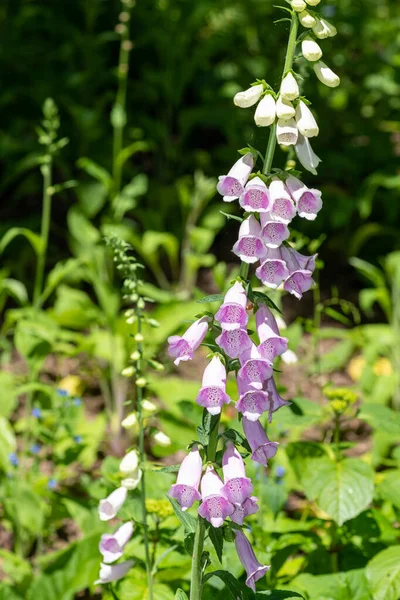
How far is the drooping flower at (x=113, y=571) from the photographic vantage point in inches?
90.4

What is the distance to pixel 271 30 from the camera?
649 cm

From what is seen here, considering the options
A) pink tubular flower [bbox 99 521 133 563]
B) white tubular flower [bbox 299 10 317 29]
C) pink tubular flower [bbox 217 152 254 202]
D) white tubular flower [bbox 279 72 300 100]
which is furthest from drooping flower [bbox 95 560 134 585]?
white tubular flower [bbox 299 10 317 29]

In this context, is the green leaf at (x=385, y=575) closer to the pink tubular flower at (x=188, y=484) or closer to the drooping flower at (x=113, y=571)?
the drooping flower at (x=113, y=571)

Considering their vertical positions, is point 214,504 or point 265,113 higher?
A: point 265,113

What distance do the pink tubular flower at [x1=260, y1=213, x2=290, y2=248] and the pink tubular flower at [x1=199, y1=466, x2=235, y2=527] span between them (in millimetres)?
532

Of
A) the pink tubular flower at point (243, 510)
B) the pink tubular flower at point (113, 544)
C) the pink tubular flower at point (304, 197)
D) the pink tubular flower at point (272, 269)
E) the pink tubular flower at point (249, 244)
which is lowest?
the pink tubular flower at point (113, 544)

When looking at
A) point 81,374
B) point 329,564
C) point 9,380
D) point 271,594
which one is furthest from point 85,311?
point 271,594

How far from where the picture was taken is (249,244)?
1.80 metres

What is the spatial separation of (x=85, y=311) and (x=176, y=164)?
2.18 metres

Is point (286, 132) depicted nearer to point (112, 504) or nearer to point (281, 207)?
point (281, 207)

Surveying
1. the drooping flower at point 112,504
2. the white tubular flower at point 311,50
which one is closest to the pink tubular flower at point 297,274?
the white tubular flower at point 311,50

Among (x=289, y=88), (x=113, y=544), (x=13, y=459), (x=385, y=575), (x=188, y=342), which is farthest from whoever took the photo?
(x=13, y=459)

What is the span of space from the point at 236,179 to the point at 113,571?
1.18 m

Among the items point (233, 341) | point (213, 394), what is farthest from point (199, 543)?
point (233, 341)
